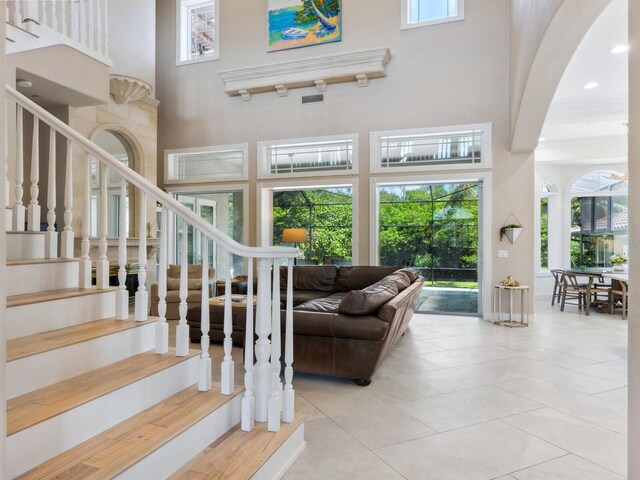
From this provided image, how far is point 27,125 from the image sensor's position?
5312 mm

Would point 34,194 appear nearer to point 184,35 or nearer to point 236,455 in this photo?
point 236,455

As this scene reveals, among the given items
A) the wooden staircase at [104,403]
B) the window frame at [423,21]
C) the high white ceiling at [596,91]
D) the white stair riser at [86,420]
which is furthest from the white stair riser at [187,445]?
the window frame at [423,21]

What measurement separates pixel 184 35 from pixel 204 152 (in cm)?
244

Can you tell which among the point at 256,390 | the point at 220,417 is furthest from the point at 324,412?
the point at 220,417

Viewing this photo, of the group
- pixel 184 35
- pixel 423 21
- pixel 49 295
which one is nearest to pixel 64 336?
pixel 49 295

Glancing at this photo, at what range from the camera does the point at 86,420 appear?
1.66m

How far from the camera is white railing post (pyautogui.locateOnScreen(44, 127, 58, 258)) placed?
260 cm

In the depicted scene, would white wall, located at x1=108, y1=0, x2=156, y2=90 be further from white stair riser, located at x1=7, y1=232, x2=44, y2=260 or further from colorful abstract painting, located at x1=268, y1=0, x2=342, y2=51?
white stair riser, located at x1=7, y1=232, x2=44, y2=260

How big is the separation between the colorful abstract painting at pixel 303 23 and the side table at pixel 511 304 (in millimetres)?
4929

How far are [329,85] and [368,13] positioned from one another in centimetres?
132

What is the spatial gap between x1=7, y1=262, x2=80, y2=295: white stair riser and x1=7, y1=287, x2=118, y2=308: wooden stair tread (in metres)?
0.05

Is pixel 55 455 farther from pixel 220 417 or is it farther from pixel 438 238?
pixel 438 238

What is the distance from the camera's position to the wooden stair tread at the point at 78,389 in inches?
59.6

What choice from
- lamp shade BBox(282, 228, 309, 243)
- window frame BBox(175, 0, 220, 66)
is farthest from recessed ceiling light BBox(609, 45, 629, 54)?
window frame BBox(175, 0, 220, 66)
